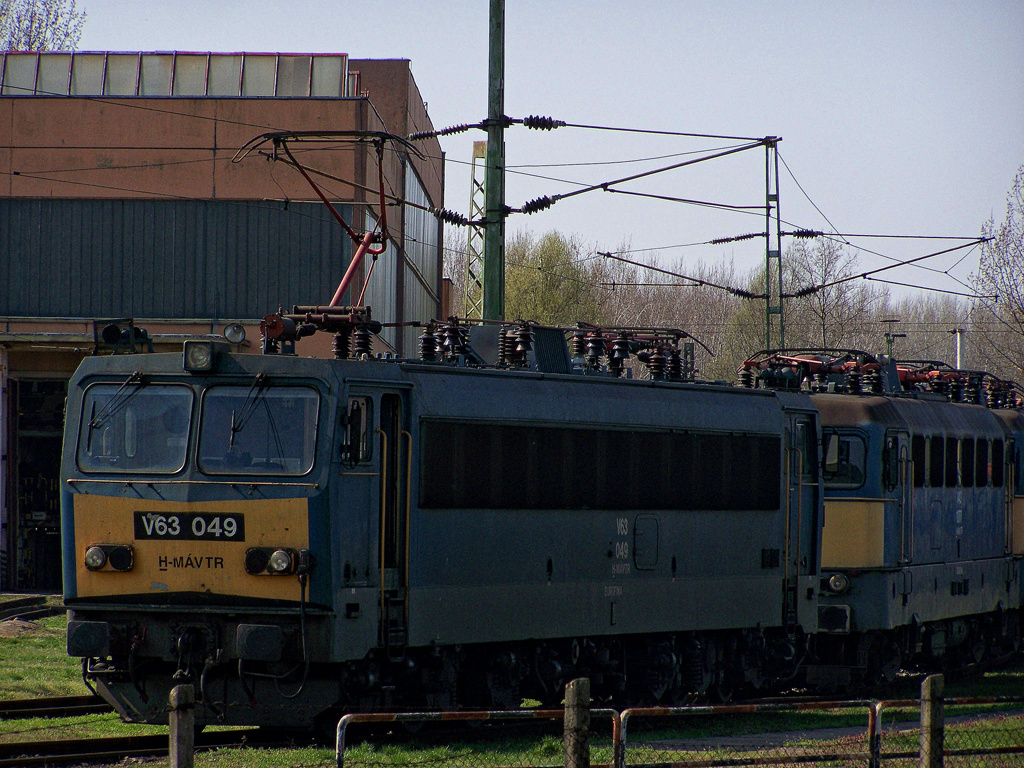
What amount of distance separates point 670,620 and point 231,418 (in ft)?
17.8

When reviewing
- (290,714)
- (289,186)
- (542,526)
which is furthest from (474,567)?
(289,186)

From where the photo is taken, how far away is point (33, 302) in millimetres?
27406

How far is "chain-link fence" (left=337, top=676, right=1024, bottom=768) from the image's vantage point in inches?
340

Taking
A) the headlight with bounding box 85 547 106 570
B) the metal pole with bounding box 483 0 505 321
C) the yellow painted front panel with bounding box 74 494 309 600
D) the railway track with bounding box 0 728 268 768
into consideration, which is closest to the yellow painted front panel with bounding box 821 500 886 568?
the metal pole with bounding box 483 0 505 321

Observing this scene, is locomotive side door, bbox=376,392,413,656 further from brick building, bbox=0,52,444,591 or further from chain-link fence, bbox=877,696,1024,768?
brick building, bbox=0,52,444,591

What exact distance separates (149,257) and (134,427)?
54.7 ft

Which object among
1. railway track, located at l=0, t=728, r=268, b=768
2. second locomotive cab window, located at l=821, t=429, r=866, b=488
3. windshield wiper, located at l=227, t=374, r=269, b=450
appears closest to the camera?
railway track, located at l=0, t=728, r=268, b=768

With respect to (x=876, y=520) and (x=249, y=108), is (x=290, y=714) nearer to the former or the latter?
(x=876, y=520)

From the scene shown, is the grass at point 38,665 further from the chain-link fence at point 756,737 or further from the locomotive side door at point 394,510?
the chain-link fence at point 756,737

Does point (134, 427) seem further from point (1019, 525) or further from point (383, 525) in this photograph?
point (1019, 525)

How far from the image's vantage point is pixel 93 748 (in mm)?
11406

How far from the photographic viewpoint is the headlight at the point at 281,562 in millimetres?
10836

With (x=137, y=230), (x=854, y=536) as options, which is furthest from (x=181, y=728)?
(x=137, y=230)

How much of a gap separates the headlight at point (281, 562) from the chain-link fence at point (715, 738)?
1.32 metres
